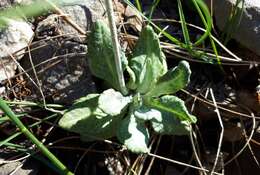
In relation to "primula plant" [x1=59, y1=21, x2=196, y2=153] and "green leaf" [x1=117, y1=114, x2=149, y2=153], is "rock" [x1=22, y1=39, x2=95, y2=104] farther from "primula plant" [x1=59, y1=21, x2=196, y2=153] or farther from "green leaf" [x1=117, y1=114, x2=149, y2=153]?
"green leaf" [x1=117, y1=114, x2=149, y2=153]

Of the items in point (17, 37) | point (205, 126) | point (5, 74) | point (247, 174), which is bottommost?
point (247, 174)

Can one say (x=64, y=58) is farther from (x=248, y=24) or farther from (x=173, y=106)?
(x=248, y=24)

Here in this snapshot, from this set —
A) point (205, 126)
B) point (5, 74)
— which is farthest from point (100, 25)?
point (205, 126)

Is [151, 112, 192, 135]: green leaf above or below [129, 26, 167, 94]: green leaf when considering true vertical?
below

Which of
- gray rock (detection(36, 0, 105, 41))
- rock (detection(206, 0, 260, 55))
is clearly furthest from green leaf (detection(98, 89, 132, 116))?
rock (detection(206, 0, 260, 55))

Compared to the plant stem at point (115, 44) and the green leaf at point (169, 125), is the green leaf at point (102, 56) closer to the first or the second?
the plant stem at point (115, 44)

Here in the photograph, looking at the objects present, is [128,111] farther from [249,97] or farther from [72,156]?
[249,97]
